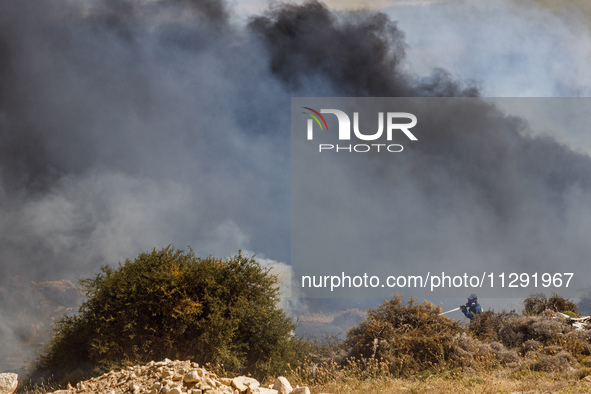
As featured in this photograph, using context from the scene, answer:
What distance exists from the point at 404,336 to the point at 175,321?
626 cm

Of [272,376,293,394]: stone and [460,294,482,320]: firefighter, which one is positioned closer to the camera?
[272,376,293,394]: stone

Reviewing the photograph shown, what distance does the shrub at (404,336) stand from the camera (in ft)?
44.8

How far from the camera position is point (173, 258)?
46.8ft

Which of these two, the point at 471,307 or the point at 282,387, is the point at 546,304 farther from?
the point at 282,387

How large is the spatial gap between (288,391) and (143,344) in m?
4.68

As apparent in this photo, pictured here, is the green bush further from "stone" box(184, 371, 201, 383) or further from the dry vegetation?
"stone" box(184, 371, 201, 383)

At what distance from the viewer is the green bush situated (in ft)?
41.8

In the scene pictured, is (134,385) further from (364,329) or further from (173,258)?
(364,329)

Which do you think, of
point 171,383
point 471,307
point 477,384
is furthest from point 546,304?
point 171,383

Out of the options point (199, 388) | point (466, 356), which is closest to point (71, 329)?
point (199, 388)

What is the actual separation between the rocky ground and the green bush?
2.72 m

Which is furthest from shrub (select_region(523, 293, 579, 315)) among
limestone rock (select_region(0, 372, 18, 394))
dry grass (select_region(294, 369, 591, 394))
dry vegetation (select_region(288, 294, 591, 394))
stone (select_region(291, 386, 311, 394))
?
limestone rock (select_region(0, 372, 18, 394))

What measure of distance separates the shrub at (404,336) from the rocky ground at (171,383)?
4896mm

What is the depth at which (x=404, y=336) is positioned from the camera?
14172 millimetres
